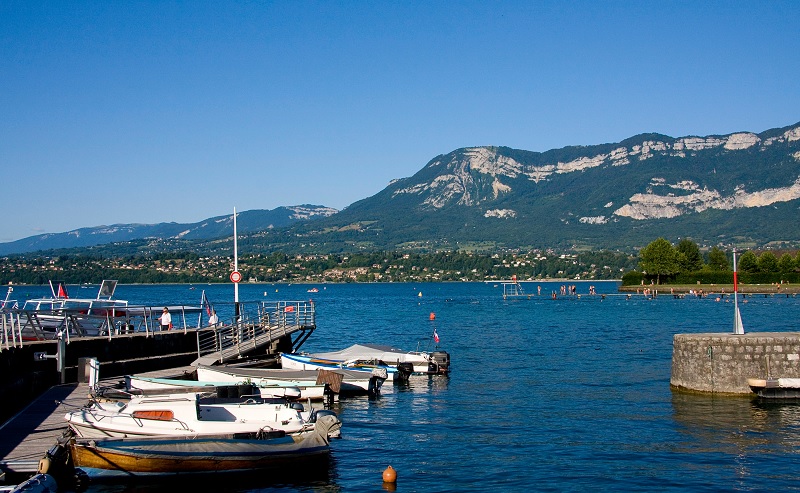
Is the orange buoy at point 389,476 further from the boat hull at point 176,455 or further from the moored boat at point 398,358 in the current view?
the moored boat at point 398,358

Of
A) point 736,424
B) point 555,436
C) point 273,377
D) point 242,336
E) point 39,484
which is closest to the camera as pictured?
point 39,484

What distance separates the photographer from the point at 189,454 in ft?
61.0

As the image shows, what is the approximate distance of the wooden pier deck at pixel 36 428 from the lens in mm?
16719

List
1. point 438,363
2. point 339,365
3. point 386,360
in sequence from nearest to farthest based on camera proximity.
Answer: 1. point 339,365
2. point 386,360
3. point 438,363

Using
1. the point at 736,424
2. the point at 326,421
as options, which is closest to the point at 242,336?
the point at 326,421

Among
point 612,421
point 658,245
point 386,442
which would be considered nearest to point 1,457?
point 386,442

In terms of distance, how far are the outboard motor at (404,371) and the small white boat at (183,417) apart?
Answer: 15.5 metres

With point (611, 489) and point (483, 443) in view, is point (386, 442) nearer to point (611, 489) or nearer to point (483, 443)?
point (483, 443)

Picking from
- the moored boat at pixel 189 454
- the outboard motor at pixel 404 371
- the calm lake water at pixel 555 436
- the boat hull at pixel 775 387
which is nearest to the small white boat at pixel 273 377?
Result: the calm lake water at pixel 555 436

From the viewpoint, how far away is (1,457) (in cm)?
1694

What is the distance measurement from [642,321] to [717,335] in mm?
54116

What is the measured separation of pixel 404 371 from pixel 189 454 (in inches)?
758

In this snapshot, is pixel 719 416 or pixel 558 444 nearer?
pixel 558 444

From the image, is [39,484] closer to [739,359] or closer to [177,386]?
[177,386]
